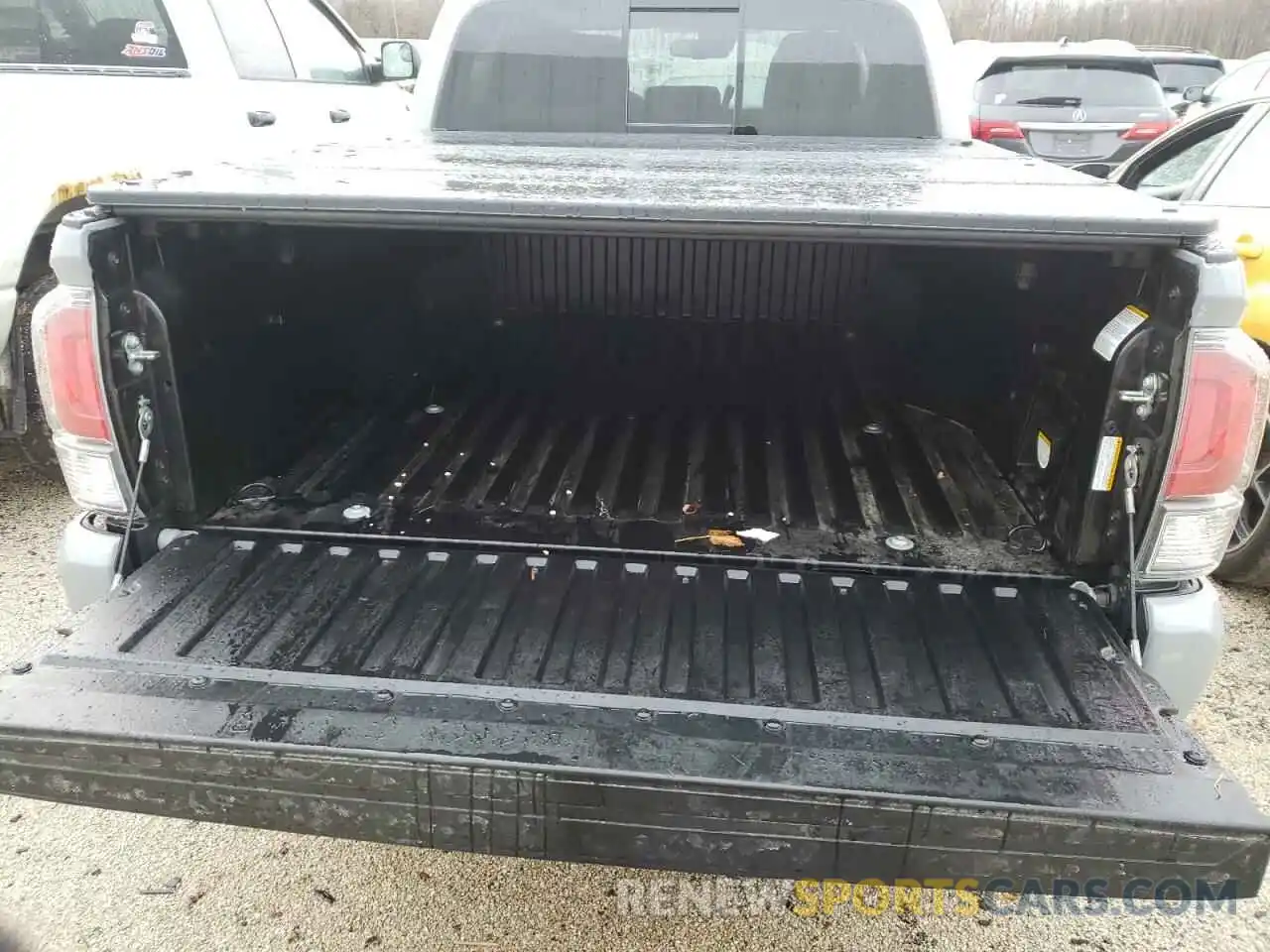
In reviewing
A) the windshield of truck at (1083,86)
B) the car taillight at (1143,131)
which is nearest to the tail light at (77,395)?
the windshield of truck at (1083,86)

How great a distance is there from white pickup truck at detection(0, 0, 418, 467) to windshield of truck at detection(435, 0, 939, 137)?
0.77 meters

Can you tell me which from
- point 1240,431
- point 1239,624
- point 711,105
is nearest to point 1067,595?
point 1240,431

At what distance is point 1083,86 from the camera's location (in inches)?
354

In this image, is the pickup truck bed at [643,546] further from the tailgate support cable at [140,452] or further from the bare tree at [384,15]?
the bare tree at [384,15]

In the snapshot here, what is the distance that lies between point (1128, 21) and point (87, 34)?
3112 cm

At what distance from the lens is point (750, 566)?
225 cm

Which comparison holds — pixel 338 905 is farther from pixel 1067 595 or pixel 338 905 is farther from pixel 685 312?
pixel 685 312

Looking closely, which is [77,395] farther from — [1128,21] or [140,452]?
[1128,21]

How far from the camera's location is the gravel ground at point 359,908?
2.21 metres

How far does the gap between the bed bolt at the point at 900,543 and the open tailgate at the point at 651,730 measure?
0.88 feet

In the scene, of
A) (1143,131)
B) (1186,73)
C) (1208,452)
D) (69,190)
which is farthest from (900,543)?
(1186,73)

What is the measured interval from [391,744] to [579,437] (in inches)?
62.4

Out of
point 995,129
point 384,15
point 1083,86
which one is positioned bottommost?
point 995,129

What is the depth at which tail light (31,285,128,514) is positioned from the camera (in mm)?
1978
